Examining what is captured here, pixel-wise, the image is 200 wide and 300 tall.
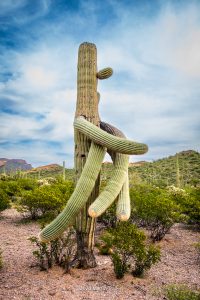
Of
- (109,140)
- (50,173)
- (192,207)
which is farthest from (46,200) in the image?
(50,173)

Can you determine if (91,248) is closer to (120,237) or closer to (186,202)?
(120,237)

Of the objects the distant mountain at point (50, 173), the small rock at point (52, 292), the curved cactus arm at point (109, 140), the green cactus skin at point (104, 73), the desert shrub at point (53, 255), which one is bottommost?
the small rock at point (52, 292)

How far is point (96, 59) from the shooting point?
4945 mm

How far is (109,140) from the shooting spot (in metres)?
4.00

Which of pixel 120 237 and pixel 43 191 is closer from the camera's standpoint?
pixel 120 237

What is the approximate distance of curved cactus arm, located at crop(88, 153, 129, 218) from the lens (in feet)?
12.0

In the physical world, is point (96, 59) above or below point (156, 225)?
above

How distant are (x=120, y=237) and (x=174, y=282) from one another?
1.13 meters

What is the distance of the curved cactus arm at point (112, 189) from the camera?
3664 mm

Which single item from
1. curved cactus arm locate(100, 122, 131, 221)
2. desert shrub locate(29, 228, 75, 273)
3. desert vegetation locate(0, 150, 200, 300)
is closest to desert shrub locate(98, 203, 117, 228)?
desert vegetation locate(0, 150, 200, 300)

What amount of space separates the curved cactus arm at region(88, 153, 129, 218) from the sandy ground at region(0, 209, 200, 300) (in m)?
1.38

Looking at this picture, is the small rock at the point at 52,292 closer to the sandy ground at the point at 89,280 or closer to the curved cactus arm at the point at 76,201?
the sandy ground at the point at 89,280

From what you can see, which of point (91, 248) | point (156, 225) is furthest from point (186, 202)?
point (91, 248)

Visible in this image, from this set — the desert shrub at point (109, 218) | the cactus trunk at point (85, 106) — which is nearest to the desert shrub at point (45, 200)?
the desert shrub at point (109, 218)
